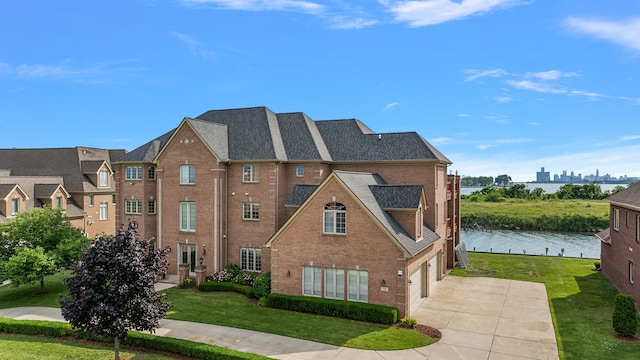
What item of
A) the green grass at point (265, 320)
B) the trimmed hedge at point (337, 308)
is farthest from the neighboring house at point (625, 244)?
the trimmed hedge at point (337, 308)

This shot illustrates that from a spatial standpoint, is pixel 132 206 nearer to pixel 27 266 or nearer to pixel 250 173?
pixel 27 266

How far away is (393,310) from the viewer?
19.7m

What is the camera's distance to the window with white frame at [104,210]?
4472cm

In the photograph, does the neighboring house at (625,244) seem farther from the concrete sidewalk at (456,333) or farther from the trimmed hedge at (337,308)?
the trimmed hedge at (337,308)

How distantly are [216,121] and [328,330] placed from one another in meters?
20.2

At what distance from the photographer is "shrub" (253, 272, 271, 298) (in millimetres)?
23703

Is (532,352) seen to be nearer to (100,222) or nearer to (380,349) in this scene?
(380,349)

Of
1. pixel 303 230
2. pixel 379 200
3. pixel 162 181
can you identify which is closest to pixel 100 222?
pixel 162 181

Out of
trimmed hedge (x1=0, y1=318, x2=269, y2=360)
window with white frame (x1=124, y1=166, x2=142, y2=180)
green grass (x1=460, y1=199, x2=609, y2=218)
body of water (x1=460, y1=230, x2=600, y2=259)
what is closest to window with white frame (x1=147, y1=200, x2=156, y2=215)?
window with white frame (x1=124, y1=166, x2=142, y2=180)

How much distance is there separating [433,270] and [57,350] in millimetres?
21715

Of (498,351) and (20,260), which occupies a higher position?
(20,260)

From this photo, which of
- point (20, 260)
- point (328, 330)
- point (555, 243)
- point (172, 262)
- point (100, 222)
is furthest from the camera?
point (555, 243)

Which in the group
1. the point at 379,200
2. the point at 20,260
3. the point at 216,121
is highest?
the point at 216,121

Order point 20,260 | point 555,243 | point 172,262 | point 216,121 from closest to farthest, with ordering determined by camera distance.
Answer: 1. point 20,260
2. point 172,262
3. point 216,121
4. point 555,243
